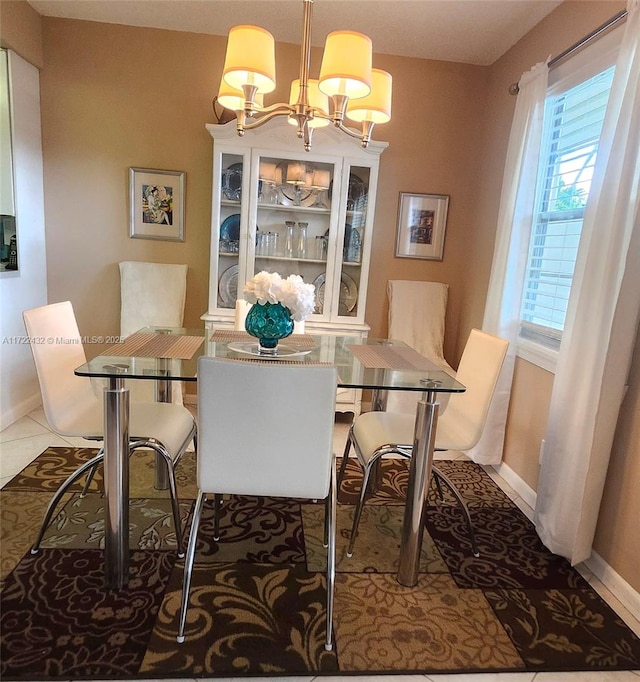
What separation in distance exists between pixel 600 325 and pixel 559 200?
3.12 feet

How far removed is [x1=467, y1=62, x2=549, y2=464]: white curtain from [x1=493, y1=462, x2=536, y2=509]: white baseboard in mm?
170

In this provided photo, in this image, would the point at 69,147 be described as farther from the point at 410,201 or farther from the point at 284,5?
the point at 410,201

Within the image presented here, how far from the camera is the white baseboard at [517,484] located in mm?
2471

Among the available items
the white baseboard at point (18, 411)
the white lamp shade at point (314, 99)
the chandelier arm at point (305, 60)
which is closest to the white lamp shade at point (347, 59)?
the chandelier arm at point (305, 60)

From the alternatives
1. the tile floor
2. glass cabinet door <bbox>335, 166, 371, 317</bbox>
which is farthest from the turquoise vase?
glass cabinet door <bbox>335, 166, 371, 317</bbox>

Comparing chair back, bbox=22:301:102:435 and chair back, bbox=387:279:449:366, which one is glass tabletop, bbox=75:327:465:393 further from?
chair back, bbox=387:279:449:366

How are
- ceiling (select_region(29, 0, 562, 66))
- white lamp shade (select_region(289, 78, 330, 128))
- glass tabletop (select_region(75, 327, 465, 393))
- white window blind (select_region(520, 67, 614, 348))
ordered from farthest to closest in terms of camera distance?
1. ceiling (select_region(29, 0, 562, 66))
2. white window blind (select_region(520, 67, 614, 348))
3. white lamp shade (select_region(289, 78, 330, 128))
4. glass tabletop (select_region(75, 327, 465, 393))

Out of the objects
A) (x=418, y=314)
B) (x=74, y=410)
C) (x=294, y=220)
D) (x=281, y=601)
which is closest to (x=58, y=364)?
(x=74, y=410)

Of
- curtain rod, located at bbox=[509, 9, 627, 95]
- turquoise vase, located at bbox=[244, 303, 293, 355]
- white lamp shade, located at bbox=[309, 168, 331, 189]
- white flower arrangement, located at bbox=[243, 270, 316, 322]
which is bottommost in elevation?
turquoise vase, located at bbox=[244, 303, 293, 355]

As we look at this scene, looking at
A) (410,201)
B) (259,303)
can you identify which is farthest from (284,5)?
(259,303)

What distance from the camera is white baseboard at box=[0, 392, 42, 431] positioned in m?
2.96

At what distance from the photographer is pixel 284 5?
2.74 metres

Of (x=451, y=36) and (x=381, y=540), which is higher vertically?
(x=451, y=36)

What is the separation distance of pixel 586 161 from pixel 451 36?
1344 millimetres
